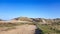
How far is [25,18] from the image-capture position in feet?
349

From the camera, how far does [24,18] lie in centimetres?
10619

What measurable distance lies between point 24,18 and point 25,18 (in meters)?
0.65
